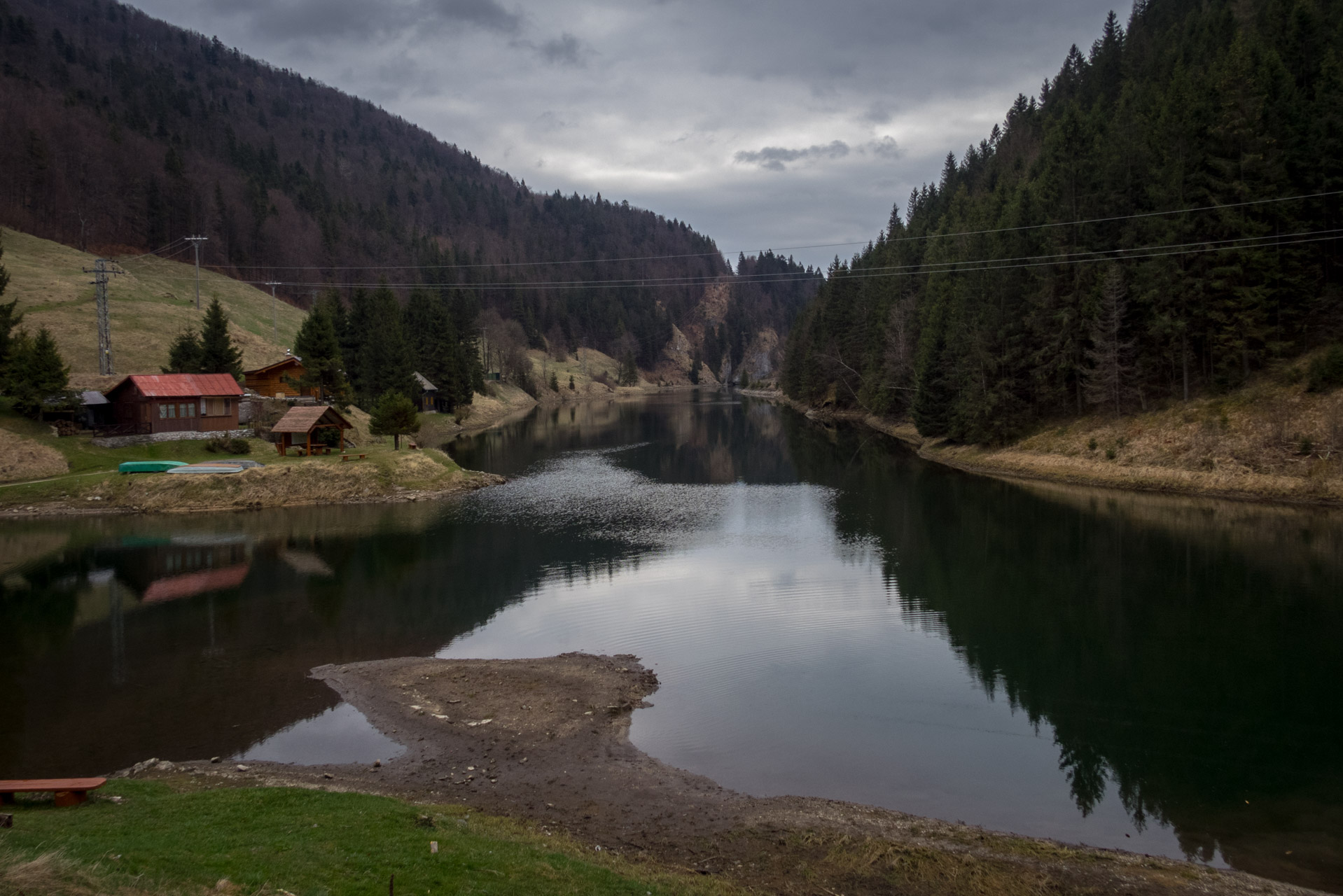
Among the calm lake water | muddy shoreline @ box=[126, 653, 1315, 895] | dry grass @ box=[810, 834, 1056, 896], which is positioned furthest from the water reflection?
→ dry grass @ box=[810, 834, 1056, 896]

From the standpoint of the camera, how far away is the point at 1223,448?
4309 cm

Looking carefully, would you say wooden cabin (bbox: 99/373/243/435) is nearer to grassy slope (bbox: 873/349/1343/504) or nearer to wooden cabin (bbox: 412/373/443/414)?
wooden cabin (bbox: 412/373/443/414)

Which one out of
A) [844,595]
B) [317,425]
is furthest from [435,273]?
[844,595]

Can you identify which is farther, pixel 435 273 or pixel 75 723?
pixel 435 273

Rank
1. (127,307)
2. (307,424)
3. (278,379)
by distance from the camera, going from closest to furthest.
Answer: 1. (307,424)
2. (278,379)
3. (127,307)

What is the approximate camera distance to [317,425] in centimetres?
5291

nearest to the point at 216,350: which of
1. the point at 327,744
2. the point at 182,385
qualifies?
the point at 182,385

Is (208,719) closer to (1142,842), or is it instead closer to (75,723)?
(75,723)

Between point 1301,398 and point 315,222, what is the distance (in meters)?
155

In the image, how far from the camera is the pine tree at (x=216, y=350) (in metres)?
62.4

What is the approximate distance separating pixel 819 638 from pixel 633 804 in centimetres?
1136

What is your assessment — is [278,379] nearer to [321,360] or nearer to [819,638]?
[321,360]

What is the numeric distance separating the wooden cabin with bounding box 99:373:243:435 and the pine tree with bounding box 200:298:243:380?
8.74 metres

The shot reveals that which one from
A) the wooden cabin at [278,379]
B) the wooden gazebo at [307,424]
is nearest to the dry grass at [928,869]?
the wooden gazebo at [307,424]
